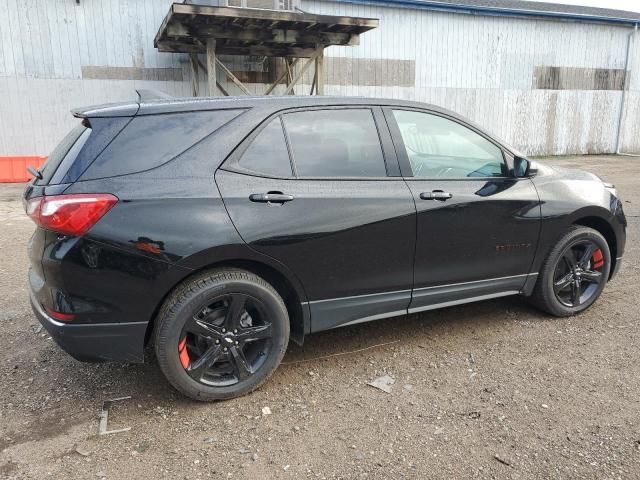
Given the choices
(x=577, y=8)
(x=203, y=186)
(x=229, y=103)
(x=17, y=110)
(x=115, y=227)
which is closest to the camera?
(x=115, y=227)

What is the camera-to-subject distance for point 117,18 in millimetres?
13180

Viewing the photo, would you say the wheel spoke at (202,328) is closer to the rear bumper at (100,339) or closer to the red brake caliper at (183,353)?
the red brake caliper at (183,353)

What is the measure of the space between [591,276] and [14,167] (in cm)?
1263

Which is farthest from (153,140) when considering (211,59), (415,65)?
(415,65)

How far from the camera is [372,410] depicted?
2.95 metres

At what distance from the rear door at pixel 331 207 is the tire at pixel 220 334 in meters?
0.25

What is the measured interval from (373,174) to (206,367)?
62.2 inches

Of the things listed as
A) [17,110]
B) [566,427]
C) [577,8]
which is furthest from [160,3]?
[577,8]

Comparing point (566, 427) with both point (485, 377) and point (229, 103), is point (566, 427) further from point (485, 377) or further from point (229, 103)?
point (229, 103)

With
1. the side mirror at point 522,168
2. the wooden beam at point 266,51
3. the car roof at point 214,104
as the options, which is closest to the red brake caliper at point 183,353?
the car roof at point 214,104

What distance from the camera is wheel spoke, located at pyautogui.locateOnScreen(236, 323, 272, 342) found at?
299 centimetres

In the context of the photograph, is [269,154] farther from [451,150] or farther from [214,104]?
Result: [451,150]

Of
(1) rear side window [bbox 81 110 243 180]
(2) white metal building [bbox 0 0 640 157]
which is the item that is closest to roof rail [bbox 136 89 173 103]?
(1) rear side window [bbox 81 110 243 180]

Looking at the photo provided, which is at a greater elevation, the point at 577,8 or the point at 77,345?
the point at 577,8
